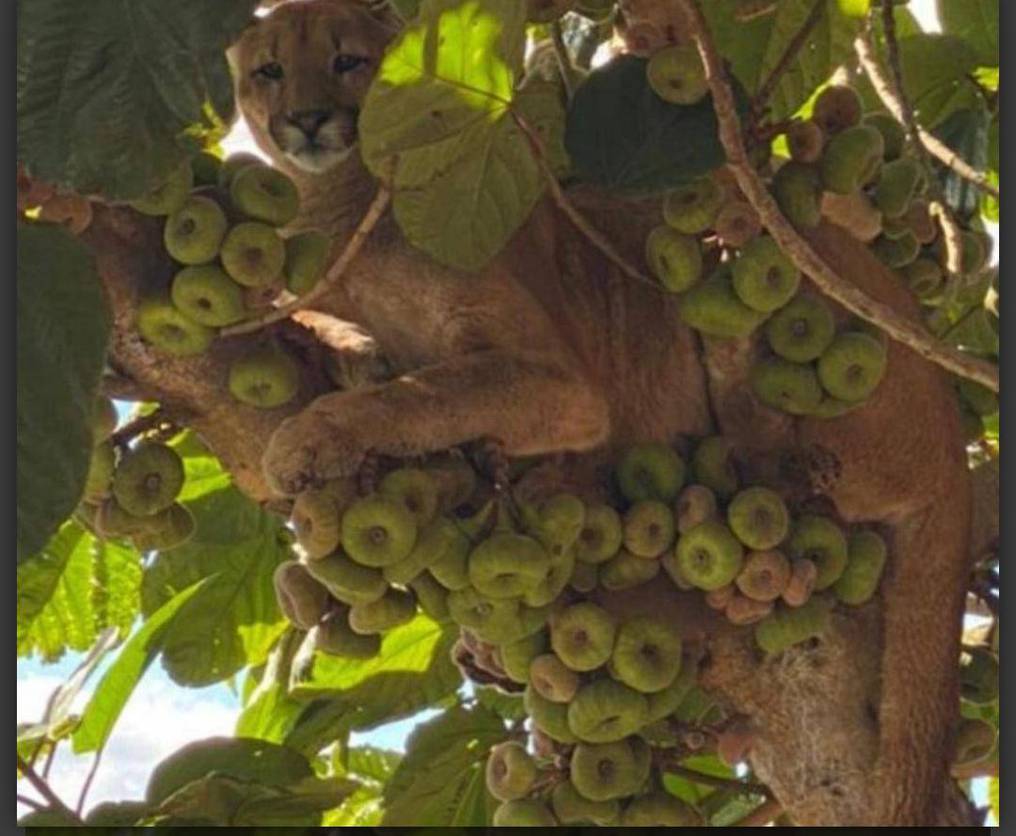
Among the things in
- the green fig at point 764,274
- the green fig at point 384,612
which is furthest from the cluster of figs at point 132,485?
the green fig at point 764,274

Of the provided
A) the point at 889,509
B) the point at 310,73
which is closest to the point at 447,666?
the point at 889,509

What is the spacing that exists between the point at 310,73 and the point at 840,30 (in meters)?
0.99

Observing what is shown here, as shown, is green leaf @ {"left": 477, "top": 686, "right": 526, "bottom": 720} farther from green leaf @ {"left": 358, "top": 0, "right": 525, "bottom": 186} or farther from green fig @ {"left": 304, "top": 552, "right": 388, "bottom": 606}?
green leaf @ {"left": 358, "top": 0, "right": 525, "bottom": 186}

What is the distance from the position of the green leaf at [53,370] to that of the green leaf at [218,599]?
4.37 feet

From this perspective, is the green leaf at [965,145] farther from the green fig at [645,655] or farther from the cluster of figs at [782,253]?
the green fig at [645,655]

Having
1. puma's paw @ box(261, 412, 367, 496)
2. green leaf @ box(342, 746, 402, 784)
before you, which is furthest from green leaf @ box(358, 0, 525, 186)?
green leaf @ box(342, 746, 402, 784)

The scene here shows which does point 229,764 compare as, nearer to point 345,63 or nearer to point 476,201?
point 476,201

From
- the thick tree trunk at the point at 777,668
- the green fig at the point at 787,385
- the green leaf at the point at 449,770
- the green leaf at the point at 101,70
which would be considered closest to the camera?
the green leaf at the point at 101,70

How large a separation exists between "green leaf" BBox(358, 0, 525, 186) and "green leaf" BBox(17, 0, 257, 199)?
0.38m

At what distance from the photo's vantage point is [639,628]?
263 centimetres

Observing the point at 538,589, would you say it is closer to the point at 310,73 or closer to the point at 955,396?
the point at 955,396

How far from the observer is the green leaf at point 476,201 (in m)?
2.59

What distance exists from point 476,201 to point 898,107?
0.71 m

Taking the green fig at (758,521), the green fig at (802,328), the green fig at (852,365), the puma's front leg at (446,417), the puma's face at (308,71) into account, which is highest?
the puma's face at (308,71)
